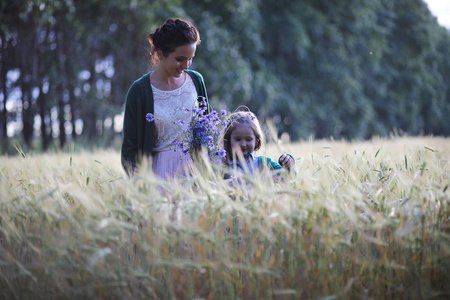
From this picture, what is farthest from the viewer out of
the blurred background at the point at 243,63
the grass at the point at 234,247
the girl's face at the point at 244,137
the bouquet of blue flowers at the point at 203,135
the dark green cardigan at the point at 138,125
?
the blurred background at the point at 243,63

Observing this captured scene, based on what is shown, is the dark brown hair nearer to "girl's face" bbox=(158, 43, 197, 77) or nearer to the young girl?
"girl's face" bbox=(158, 43, 197, 77)

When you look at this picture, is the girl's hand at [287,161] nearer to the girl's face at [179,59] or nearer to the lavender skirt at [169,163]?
the lavender skirt at [169,163]

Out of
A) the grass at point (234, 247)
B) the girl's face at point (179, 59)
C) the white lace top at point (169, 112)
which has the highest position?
the girl's face at point (179, 59)

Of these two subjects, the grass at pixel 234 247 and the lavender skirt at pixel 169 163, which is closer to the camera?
the grass at pixel 234 247

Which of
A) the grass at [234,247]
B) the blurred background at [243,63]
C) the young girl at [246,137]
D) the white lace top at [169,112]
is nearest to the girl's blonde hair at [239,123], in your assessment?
the young girl at [246,137]

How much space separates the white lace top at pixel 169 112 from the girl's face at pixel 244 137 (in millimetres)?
346

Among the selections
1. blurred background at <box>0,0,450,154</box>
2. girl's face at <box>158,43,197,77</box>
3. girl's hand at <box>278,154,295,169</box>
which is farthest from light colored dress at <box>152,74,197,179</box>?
blurred background at <box>0,0,450,154</box>

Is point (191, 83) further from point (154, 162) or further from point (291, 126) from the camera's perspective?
point (291, 126)

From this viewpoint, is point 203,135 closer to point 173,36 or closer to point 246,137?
point 246,137

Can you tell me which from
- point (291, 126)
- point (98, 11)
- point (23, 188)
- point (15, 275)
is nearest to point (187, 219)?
point (15, 275)

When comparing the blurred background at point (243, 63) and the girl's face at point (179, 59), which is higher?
the blurred background at point (243, 63)

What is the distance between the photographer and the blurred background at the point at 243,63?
29.4 feet

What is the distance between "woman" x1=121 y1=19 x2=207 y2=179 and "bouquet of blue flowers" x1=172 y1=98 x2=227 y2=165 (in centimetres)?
15

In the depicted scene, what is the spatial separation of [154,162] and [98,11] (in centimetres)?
769
